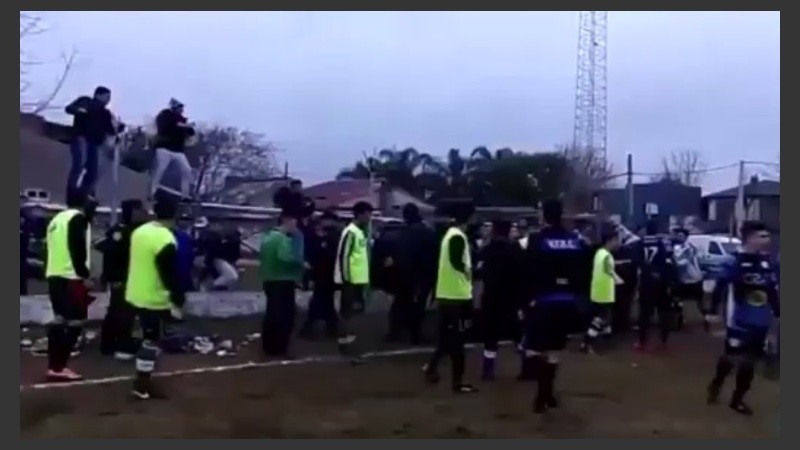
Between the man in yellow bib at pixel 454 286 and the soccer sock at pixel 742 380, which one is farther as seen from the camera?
the man in yellow bib at pixel 454 286

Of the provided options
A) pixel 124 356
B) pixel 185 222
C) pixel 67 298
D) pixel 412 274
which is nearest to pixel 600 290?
pixel 412 274

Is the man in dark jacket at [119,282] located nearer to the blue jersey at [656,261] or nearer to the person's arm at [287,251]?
the person's arm at [287,251]

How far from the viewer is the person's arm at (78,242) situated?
10.9 m

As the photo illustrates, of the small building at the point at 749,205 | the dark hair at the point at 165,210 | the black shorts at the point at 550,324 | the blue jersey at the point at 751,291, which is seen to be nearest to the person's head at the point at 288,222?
the dark hair at the point at 165,210

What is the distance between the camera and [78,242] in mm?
10906

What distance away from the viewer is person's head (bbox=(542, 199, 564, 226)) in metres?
11.2

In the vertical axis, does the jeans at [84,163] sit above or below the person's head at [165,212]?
above

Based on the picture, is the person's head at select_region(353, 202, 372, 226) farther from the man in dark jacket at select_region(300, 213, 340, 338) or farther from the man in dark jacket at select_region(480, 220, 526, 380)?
the man in dark jacket at select_region(480, 220, 526, 380)

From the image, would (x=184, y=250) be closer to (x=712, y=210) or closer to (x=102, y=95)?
(x=102, y=95)

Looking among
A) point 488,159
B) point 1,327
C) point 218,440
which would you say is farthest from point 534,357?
point 488,159

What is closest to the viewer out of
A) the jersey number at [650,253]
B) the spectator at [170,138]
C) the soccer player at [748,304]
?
the soccer player at [748,304]

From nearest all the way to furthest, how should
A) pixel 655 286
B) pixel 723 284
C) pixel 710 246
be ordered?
1. pixel 723 284
2. pixel 655 286
3. pixel 710 246

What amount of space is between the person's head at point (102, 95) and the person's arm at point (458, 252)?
430 cm

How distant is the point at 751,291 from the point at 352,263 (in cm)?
507
